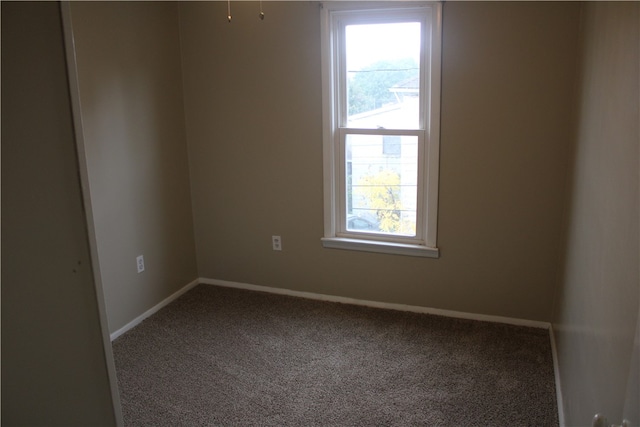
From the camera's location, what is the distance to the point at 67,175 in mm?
934

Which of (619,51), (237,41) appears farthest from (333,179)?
(619,51)

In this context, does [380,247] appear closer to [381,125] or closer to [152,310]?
[381,125]

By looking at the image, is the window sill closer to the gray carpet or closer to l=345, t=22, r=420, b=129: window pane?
the gray carpet

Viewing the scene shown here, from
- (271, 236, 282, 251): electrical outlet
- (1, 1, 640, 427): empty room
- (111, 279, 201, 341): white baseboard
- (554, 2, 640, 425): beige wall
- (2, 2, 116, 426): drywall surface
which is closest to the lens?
→ (2, 2, 116, 426): drywall surface

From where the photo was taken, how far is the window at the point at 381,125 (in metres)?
3.02

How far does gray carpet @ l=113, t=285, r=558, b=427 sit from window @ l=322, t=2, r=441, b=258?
58 centimetres

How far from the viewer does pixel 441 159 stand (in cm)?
307

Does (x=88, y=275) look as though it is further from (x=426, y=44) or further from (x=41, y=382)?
(x=426, y=44)

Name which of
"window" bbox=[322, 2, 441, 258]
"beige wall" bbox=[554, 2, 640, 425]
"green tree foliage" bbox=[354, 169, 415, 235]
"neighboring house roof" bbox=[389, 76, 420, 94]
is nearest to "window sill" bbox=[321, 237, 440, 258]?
"window" bbox=[322, 2, 441, 258]

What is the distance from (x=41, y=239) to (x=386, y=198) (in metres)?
2.60

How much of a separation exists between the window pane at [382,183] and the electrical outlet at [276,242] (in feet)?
1.81

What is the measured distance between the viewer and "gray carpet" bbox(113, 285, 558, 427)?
7.72ft

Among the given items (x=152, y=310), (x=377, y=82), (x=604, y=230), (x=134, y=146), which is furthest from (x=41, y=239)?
(x=152, y=310)

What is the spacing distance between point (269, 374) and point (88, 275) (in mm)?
1868
